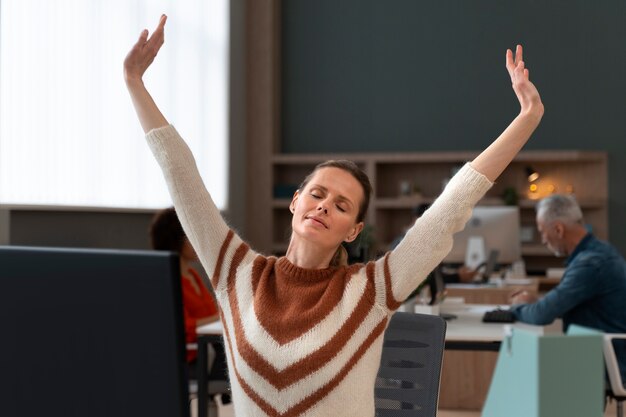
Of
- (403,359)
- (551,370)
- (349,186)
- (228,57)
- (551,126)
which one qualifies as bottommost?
(403,359)

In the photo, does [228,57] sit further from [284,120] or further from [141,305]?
[141,305]

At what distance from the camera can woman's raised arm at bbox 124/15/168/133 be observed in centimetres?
135

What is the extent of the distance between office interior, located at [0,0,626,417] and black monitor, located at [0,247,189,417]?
24.5 ft

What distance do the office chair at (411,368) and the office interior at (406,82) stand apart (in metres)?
6.30

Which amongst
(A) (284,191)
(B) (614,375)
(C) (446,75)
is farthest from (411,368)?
(C) (446,75)

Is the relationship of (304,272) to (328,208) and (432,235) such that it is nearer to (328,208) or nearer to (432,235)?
(328,208)

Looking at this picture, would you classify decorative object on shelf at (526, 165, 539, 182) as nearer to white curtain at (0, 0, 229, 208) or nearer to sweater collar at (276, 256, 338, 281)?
white curtain at (0, 0, 229, 208)

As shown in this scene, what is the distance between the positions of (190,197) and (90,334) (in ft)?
1.71

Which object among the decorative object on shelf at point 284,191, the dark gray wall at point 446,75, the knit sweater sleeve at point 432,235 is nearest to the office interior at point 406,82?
A: the dark gray wall at point 446,75

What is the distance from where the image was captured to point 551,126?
8.74 metres

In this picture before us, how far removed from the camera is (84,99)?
5992mm

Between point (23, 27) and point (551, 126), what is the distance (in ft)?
17.2

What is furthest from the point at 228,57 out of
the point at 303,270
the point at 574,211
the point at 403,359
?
the point at 303,270

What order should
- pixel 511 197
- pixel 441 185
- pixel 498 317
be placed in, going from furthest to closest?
pixel 441 185 → pixel 511 197 → pixel 498 317
